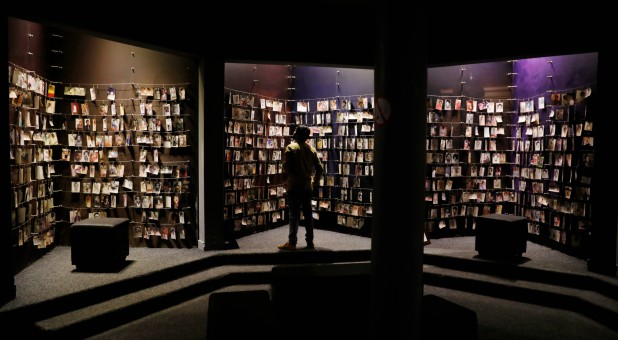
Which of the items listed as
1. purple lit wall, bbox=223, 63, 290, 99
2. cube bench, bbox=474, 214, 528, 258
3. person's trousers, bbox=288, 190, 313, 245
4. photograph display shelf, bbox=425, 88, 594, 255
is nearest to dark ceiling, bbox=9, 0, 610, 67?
purple lit wall, bbox=223, 63, 290, 99

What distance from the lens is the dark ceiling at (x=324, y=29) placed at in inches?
228

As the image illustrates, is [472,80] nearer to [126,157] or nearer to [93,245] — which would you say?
[126,157]

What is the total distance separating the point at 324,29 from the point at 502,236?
408 centimetres

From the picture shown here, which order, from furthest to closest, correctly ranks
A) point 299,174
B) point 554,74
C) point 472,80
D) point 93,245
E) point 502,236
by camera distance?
point 472,80 → point 554,74 → point 299,174 → point 502,236 → point 93,245

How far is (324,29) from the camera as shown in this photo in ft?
23.4

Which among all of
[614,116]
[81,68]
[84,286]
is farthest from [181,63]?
[614,116]

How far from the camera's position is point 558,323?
488 cm

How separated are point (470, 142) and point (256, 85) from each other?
154 inches

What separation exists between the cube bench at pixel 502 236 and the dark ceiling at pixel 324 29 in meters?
2.35

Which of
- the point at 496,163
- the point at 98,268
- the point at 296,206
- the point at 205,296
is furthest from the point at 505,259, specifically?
the point at 98,268

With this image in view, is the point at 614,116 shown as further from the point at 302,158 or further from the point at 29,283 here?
the point at 29,283

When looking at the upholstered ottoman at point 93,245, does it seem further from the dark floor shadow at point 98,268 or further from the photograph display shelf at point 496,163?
the photograph display shelf at point 496,163

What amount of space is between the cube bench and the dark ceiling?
2349 mm

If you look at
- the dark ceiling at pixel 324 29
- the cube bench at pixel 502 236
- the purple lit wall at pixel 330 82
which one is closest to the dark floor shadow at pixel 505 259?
the cube bench at pixel 502 236
